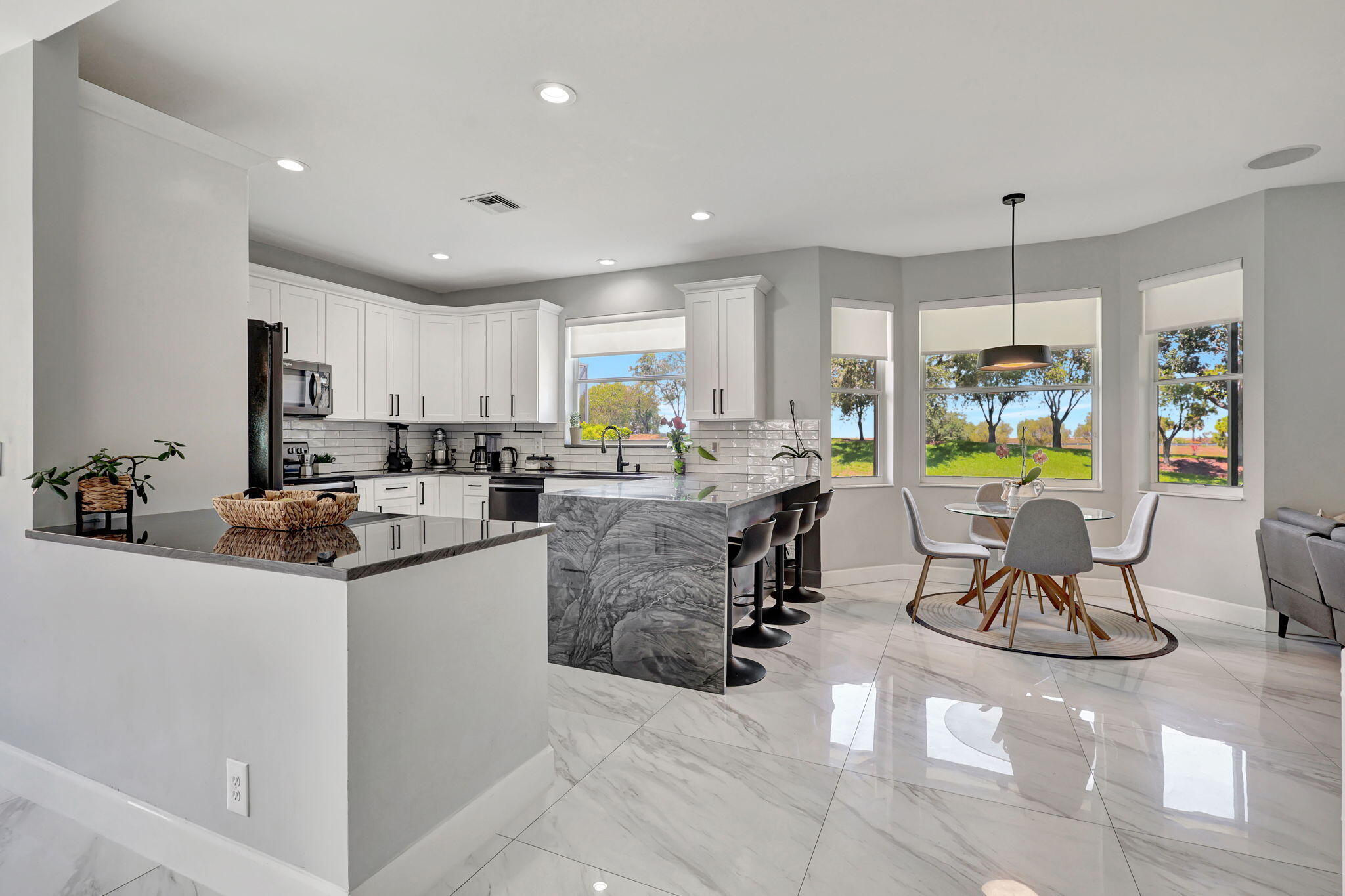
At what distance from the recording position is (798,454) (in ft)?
17.1

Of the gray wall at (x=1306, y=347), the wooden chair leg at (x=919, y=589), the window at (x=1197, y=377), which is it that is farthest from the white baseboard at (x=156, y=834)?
the window at (x=1197, y=377)

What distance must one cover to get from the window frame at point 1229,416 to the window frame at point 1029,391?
32 cm

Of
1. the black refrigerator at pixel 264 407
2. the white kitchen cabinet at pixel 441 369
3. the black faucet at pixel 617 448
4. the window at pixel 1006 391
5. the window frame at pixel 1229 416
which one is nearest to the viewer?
the black refrigerator at pixel 264 407

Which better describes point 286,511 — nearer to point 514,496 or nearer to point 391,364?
point 514,496

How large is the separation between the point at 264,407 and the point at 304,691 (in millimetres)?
1923

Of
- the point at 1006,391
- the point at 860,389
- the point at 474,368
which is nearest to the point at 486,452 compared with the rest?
the point at 474,368

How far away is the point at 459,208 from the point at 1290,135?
473cm

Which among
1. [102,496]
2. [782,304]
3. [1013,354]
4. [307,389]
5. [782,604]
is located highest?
[782,304]

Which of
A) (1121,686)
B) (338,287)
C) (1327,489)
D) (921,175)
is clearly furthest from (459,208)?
(1327,489)

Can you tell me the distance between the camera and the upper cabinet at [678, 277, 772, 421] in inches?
206

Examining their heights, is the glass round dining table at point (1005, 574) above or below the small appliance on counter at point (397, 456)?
below

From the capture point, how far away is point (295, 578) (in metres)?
1.55

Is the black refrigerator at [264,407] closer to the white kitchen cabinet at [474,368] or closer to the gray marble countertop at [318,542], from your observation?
the gray marble countertop at [318,542]

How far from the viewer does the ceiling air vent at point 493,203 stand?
4.18m
